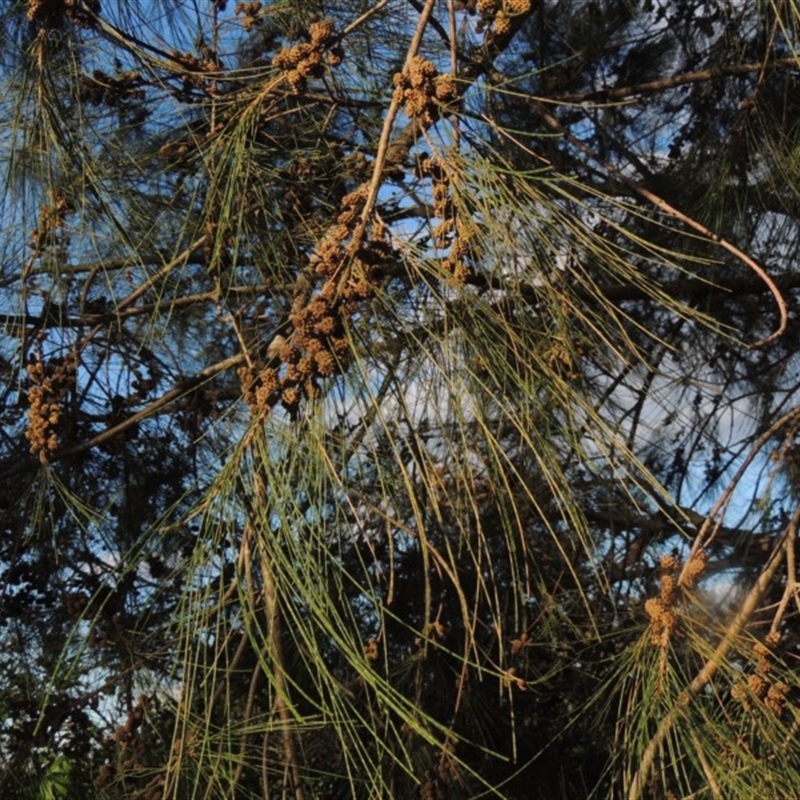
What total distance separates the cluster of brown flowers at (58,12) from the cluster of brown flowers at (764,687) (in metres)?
0.96

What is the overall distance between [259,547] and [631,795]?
49 cm

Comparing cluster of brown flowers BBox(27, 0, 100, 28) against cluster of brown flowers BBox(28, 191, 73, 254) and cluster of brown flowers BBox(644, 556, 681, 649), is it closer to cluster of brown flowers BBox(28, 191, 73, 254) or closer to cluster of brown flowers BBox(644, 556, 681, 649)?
cluster of brown flowers BBox(28, 191, 73, 254)

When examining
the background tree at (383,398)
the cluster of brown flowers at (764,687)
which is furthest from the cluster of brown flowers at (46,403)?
the cluster of brown flowers at (764,687)

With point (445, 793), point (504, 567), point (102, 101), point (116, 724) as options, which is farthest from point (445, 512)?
point (102, 101)

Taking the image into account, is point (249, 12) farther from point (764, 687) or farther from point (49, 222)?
point (764, 687)

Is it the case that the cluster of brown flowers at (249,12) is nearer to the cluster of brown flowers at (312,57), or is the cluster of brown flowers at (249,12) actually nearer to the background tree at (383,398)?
the background tree at (383,398)

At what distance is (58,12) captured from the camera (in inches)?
57.3

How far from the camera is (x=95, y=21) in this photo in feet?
4.77

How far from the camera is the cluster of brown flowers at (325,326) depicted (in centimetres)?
102


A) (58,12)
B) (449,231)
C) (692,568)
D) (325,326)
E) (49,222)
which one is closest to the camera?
(325,326)

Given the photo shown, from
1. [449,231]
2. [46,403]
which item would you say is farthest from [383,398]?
[46,403]

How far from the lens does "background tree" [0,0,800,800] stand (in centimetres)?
111

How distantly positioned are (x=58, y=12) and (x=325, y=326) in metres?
0.65

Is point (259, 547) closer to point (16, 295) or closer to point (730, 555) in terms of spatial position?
point (16, 295)
